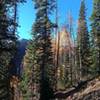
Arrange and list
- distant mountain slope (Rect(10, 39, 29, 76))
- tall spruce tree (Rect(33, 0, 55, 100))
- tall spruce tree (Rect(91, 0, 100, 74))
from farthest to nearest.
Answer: tall spruce tree (Rect(91, 0, 100, 74)) → tall spruce tree (Rect(33, 0, 55, 100)) → distant mountain slope (Rect(10, 39, 29, 76))

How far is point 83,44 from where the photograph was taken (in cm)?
6588

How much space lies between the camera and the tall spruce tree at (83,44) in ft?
208

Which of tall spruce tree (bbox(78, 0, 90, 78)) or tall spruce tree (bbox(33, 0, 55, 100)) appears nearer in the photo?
tall spruce tree (bbox(33, 0, 55, 100))

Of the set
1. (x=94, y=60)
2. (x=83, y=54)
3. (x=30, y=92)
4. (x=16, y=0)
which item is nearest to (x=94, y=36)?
(x=94, y=60)

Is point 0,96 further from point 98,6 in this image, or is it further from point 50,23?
point 98,6

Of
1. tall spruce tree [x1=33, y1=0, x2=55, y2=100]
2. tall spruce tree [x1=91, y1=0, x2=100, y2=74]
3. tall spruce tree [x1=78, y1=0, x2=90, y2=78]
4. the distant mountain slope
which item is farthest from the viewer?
tall spruce tree [x1=78, y1=0, x2=90, y2=78]

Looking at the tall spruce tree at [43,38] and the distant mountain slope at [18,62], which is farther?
the tall spruce tree at [43,38]

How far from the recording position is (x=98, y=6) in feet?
173

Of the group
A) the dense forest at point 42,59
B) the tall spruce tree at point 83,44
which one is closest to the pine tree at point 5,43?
the dense forest at point 42,59

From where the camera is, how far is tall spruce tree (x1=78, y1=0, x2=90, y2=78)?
63.4 meters

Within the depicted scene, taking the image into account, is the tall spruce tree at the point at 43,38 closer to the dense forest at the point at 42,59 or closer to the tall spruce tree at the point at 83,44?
the dense forest at the point at 42,59

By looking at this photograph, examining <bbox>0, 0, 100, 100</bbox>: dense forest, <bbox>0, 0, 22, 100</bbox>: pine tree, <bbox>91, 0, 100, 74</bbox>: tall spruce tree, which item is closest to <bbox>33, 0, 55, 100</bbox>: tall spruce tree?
<bbox>0, 0, 100, 100</bbox>: dense forest

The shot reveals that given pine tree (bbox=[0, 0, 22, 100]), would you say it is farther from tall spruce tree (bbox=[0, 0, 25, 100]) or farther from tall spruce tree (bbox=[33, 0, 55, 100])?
tall spruce tree (bbox=[33, 0, 55, 100])

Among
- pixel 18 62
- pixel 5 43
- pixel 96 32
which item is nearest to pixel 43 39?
pixel 96 32
